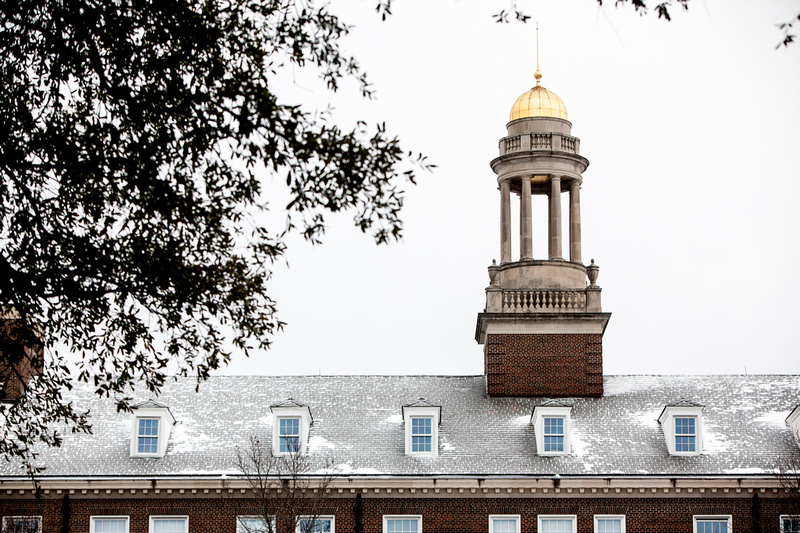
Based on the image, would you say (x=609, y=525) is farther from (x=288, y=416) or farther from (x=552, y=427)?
(x=288, y=416)

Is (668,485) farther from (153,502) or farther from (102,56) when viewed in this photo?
(102,56)

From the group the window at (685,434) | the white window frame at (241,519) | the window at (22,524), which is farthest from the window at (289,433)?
the window at (685,434)

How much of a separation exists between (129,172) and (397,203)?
131 inches

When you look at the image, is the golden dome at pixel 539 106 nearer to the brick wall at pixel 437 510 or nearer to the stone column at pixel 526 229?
the stone column at pixel 526 229

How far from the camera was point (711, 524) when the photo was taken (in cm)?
3969

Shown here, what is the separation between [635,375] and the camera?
45156 millimetres

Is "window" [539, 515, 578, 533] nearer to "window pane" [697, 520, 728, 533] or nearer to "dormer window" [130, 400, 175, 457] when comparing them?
"window pane" [697, 520, 728, 533]

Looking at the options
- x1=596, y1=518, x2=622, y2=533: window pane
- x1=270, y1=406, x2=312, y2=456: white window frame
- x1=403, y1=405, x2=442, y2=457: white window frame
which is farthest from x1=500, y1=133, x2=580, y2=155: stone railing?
x1=596, y1=518, x2=622, y2=533: window pane

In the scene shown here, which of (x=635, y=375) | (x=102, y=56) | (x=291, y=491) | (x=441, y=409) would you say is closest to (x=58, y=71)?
(x=102, y=56)

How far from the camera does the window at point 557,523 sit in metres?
39.8

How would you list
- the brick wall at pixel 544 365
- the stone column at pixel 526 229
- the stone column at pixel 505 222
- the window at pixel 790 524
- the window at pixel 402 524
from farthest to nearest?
the stone column at pixel 505 222 < the stone column at pixel 526 229 < the brick wall at pixel 544 365 < the window at pixel 402 524 < the window at pixel 790 524

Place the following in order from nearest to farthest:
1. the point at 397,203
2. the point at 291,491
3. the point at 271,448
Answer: the point at 397,203 → the point at 291,491 → the point at 271,448

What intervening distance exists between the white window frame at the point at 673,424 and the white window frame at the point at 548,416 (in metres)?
2.79

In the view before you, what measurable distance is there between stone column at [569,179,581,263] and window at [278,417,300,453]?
11.3 metres
